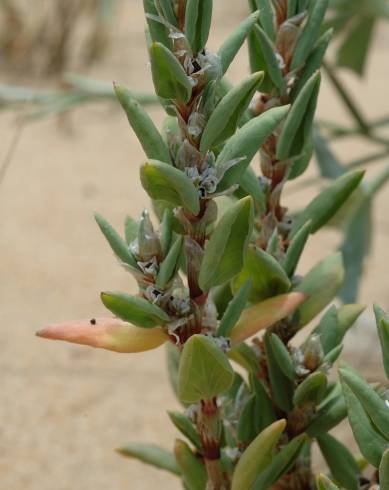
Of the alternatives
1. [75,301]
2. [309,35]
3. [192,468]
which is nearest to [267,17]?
[309,35]

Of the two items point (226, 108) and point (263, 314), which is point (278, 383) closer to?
point (263, 314)

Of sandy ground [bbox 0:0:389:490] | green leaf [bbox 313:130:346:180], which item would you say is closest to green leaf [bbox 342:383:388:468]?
sandy ground [bbox 0:0:389:490]

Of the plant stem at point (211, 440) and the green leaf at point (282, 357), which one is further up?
the green leaf at point (282, 357)

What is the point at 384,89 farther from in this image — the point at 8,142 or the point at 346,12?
the point at 346,12

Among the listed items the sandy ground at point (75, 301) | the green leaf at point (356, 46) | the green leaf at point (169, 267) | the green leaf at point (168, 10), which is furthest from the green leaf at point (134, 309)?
the green leaf at point (356, 46)

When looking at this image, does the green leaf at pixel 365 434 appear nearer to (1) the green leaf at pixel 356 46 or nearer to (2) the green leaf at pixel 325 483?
(2) the green leaf at pixel 325 483

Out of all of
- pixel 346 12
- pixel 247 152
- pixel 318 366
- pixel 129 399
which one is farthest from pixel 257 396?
pixel 346 12
